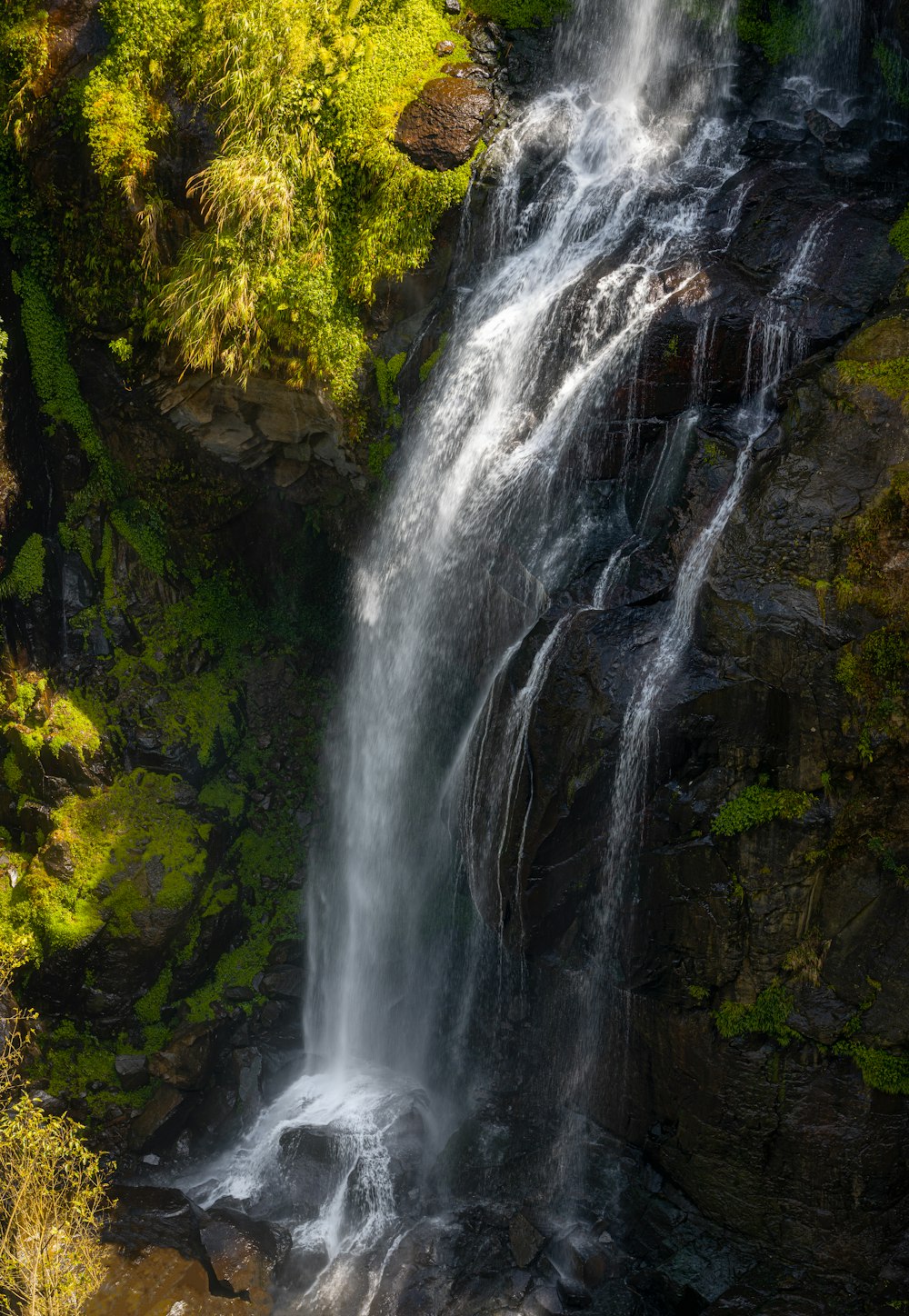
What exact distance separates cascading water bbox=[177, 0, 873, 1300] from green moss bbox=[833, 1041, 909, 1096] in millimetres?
2522

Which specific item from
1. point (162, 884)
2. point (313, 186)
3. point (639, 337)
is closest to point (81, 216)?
point (313, 186)

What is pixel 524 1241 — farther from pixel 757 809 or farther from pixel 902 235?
pixel 902 235

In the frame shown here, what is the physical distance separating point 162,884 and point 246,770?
221 cm

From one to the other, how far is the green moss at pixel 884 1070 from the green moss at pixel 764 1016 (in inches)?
23.5

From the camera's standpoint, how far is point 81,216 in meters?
13.2

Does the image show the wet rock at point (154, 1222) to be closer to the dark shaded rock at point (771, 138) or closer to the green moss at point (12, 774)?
the green moss at point (12, 774)

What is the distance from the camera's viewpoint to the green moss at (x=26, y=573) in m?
13.9

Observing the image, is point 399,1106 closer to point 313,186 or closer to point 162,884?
point 162,884

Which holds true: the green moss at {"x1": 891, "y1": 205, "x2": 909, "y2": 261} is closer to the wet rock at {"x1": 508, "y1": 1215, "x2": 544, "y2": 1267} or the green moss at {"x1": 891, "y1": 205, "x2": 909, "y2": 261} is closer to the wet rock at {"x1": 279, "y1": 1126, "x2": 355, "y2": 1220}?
the wet rock at {"x1": 508, "y1": 1215, "x2": 544, "y2": 1267}

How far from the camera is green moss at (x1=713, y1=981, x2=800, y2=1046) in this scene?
8984 millimetres

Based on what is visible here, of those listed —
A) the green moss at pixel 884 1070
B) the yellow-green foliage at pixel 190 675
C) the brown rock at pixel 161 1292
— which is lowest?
the brown rock at pixel 161 1292

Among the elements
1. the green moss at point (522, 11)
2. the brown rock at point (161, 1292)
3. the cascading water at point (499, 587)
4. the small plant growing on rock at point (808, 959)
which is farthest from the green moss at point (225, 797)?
the green moss at point (522, 11)

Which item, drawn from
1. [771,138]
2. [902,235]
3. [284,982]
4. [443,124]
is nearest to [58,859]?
[284,982]

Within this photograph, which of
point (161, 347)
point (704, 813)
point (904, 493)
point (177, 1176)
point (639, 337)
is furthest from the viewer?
point (161, 347)
